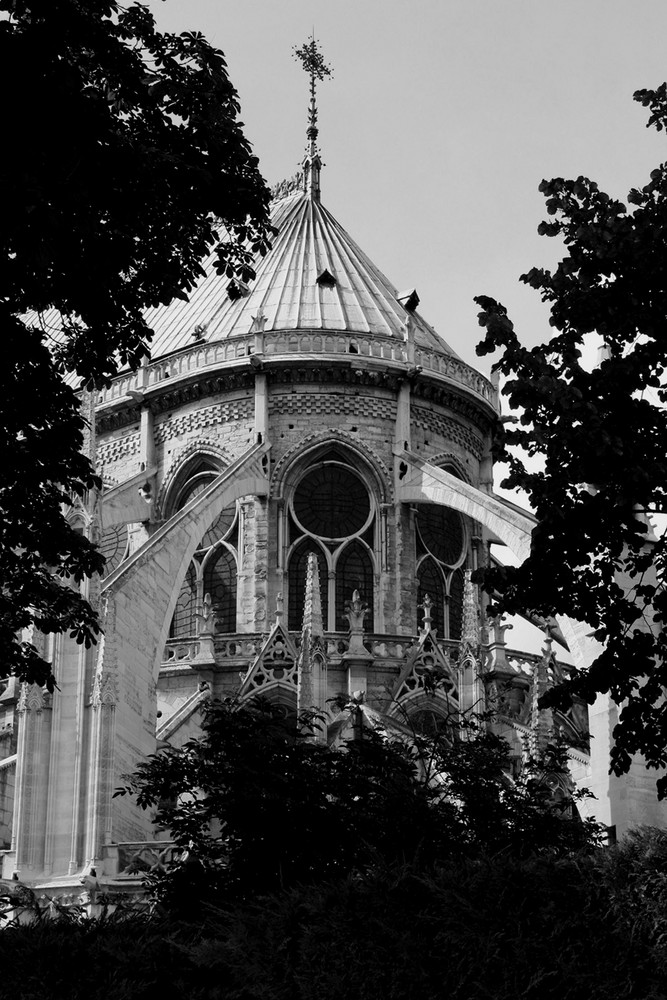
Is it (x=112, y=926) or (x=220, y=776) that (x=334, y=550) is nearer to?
(x=220, y=776)

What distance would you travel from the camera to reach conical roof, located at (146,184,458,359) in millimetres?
41969

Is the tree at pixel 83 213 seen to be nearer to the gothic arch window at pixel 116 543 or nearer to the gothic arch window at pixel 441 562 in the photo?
the gothic arch window at pixel 441 562

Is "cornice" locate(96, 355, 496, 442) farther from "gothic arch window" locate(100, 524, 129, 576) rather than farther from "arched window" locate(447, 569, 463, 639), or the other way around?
"arched window" locate(447, 569, 463, 639)

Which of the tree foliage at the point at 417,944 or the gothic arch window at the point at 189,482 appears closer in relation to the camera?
the tree foliage at the point at 417,944

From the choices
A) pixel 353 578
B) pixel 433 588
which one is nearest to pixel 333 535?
pixel 353 578

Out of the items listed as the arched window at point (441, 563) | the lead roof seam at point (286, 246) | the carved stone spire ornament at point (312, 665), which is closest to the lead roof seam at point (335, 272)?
the lead roof seam at point (286, 246)

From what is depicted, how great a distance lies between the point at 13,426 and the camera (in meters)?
15.9

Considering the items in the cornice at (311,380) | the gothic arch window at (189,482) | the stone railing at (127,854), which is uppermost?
the cornice at (311,380)

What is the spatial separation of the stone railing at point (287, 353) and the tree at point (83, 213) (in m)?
22.4

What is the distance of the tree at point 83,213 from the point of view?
14164mm

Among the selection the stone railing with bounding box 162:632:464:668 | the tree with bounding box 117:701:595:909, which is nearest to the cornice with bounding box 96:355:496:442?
the stone railing with bounding box 162:632:464:668

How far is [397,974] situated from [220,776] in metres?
7.27

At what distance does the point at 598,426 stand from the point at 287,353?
2528cm

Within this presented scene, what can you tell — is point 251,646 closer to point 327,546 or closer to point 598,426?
point 327,546
